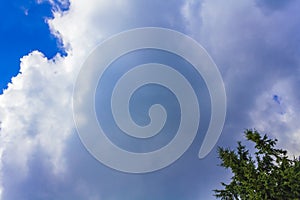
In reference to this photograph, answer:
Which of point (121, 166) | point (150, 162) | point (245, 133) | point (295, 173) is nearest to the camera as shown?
point (295, 173)

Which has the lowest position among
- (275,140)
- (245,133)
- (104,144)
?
(275,140)

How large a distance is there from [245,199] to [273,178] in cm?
315

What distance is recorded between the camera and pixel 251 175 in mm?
25969

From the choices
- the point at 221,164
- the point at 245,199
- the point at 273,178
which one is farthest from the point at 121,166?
the point at 273,178

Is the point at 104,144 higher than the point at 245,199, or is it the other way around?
the point at 104,144

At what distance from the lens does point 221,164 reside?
28.7 meters

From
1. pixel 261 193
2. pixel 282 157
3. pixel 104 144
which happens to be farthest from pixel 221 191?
pixel 104 144

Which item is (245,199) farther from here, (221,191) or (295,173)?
(295,173)

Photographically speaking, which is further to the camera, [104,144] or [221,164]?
[104,144]

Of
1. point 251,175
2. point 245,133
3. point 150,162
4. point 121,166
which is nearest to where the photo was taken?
point 251,175

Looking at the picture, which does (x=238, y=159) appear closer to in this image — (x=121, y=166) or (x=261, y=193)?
(x=261, y=193)

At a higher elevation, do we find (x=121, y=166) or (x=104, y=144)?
(x=104, y=144)

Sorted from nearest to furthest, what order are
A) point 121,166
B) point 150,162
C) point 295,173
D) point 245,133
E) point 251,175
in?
point 295,173 < point 251,175 < point 245,133 < point 121,166 < point 150,162

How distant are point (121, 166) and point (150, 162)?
484cm
